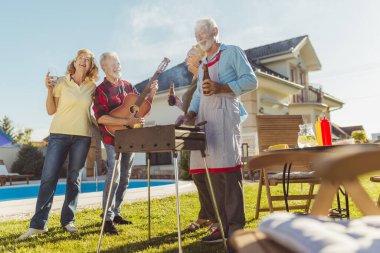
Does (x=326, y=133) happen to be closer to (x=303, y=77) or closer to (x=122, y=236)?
(x=122, y=236)

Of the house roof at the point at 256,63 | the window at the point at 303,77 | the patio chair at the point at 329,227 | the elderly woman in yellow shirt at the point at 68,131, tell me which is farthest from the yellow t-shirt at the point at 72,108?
the window at the point at 303,77

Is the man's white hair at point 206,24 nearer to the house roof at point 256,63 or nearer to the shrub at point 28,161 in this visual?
the house roof at point 256,63

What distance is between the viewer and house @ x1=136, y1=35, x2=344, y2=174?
1301 cm

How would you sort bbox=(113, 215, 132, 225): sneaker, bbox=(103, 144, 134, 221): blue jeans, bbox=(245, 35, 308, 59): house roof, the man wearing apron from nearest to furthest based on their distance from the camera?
1. the man wearing apron
2. bbox=(103, 144, 134, 221): blue jeans
3. bbox=(113, 215, 132, 225): sneaker
4. bbox=(245, 35, 308, 59): house roof

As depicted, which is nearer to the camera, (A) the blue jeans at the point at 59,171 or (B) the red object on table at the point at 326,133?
(B) the red object on table at the point at 326,133

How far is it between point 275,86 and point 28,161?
11.5 metres

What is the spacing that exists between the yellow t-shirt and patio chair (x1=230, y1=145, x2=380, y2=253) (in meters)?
2.85

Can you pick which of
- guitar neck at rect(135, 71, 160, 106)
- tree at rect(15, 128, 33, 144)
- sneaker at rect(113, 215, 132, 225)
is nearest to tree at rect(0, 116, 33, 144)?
tree at rect(15, 128, 33, 144)

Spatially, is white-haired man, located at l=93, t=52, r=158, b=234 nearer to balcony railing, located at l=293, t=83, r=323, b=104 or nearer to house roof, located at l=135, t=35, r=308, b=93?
house roof, located at l=135, t=35, r=308, b=93

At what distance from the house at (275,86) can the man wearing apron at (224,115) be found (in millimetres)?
9406

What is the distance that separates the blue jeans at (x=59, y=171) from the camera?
3557 mm

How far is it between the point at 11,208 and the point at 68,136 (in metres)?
2.47

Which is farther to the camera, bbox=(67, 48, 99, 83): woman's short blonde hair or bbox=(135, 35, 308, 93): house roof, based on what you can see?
bbox=(135, 35, 308, 93): house roof

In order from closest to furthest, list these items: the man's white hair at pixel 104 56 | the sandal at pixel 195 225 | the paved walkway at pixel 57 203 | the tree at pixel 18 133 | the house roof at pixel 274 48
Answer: the sandal at pixel 195 225 < the man's white hair at pixel 104 56 < the paved walkway at pixel 57 203 < the house roof at pixel 274 48 < the tree at pixel 18 133
